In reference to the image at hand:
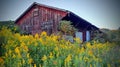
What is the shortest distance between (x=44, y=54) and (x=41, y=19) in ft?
20.9

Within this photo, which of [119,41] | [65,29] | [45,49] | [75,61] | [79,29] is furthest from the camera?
A: [79,29]

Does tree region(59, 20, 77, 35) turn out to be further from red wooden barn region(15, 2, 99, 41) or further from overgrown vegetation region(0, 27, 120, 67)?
overgrown vegetation region(0, 27, 120, 67)

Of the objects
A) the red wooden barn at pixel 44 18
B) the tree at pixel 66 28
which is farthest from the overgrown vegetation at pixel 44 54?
the red wooden barn at pixel 44 18

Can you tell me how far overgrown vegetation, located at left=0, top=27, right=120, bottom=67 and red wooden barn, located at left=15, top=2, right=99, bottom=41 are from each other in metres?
4.93

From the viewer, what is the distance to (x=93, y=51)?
6297 millimetres

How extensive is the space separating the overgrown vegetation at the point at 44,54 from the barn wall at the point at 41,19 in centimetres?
493

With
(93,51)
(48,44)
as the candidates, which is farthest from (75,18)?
(48,44)

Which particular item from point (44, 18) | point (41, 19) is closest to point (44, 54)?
point (41, 19)

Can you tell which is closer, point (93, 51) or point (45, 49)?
point (45, 49)

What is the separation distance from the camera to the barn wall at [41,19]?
36.3 ft

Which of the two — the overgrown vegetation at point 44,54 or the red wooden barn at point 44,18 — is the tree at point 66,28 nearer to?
the red wooden barn at point 44,18

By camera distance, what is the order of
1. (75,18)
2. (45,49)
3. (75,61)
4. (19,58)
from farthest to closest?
(75,18)
(45,49)
(75,61)
(19,58)

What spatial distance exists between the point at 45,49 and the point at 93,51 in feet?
4.55

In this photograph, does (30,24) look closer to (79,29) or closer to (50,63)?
(79,29)
